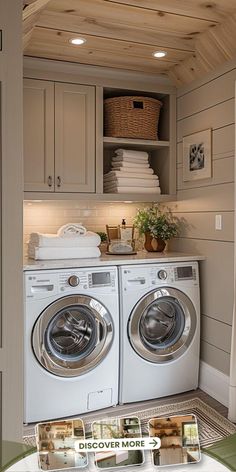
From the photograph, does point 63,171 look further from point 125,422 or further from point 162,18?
point 125,422

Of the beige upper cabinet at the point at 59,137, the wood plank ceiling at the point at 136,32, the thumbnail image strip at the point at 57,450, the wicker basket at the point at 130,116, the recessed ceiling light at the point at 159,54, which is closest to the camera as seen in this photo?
the thumbnail image strip at the point at 57,450

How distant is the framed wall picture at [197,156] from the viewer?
122 inches

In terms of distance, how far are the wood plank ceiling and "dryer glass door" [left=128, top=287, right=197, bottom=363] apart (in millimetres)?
1693

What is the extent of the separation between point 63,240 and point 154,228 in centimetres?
83

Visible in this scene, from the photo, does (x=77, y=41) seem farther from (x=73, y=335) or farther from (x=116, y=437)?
(x=116, y=437)

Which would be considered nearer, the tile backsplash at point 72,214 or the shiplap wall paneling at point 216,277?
the shiplap wall paneling at point 216,277

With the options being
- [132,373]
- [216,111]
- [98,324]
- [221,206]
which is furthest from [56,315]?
[216,111]

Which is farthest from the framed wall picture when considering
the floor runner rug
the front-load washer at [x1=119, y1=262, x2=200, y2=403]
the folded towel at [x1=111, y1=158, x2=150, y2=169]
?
the floor runner rug

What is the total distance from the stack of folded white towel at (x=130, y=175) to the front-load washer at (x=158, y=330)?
72 centimetres

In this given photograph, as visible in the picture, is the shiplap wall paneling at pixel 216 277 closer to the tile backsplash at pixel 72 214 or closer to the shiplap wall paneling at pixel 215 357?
the shiplap wall paneling at pixel 215 357

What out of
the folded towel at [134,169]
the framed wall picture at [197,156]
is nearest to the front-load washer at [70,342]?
the folded towel at [134,169]

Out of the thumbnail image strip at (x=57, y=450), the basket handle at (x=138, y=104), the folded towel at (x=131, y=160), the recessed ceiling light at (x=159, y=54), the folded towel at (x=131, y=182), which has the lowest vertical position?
the thumbnail image strip at (x=57, y=450)

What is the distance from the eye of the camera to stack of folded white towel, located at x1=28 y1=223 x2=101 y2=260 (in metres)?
2.90

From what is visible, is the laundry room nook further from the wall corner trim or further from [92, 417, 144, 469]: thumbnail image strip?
[92, 417, 144, 469]: thumbnail image strip
